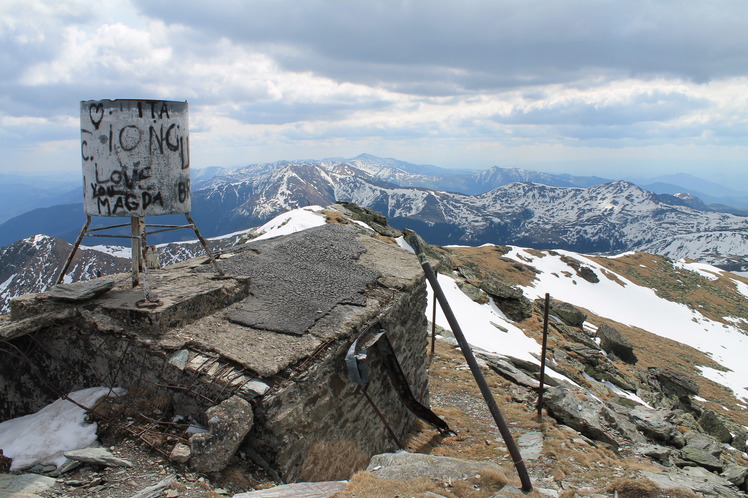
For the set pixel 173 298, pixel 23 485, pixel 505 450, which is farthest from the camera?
pixel 505 450

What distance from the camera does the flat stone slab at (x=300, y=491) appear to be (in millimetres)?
6191

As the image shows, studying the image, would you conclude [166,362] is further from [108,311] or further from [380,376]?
[380,376]

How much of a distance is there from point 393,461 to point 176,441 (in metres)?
3.97

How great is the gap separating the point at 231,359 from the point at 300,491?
2.36m

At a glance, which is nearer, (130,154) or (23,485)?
(23,485)

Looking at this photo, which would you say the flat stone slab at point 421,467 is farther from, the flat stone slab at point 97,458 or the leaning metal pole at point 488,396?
the flat stone slab at point 97,458

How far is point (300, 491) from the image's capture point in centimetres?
652

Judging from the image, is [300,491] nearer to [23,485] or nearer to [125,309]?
[23,485]

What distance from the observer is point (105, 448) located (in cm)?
686

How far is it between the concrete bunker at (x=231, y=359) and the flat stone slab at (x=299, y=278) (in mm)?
50

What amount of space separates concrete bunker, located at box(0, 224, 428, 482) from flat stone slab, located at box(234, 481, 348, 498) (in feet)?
1.58

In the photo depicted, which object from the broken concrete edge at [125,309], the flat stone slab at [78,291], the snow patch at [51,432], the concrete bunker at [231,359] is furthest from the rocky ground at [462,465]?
the flat stone slab at [78,291]

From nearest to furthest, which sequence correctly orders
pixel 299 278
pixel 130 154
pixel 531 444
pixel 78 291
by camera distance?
1. pixel 78 291
2. pixel 130 154
3. pixel 299 278
4. pixel 531 444

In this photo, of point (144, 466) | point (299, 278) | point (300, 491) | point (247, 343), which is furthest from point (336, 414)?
point (299, 278)
